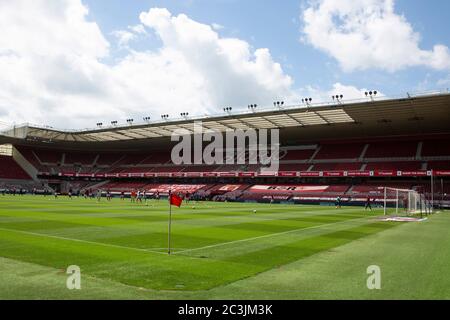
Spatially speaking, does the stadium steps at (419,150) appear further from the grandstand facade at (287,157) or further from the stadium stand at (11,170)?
the stadium stand at (11,170)

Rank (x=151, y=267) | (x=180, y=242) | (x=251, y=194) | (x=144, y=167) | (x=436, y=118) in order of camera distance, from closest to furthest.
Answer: (x=151, y=267), (x=180, y=242), (x=436, y=118), (x=251, y=194), (x=144, y=167)

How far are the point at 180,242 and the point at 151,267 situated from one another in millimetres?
4723

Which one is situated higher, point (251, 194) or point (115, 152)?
point (115, 152)

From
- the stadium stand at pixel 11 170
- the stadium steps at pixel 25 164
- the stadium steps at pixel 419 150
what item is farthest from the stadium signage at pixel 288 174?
the stadium steps at pixel 419 150

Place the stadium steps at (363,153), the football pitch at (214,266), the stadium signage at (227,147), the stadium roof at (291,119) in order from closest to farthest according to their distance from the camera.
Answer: the football pitch at (214,266), the stadium roof at (291,119), the stadium steps at (363,153), the stadium signage at (227,147)

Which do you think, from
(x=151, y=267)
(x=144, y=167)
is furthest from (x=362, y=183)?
(x=151, y=267)

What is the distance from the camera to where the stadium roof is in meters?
50.2

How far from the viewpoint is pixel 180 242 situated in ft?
45.3

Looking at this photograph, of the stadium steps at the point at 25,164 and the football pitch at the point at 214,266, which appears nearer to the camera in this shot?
the football pitch at the point at 214,266

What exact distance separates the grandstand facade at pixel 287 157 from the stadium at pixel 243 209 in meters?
0.29

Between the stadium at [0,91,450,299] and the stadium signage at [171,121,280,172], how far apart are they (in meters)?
1.49

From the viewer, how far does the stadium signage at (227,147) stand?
74.1m

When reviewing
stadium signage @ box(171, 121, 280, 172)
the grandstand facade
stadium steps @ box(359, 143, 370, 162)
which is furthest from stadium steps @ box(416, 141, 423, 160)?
stadium signage @ box(171, 121, 280, 172)

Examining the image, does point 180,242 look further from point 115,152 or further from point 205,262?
point 115,152
